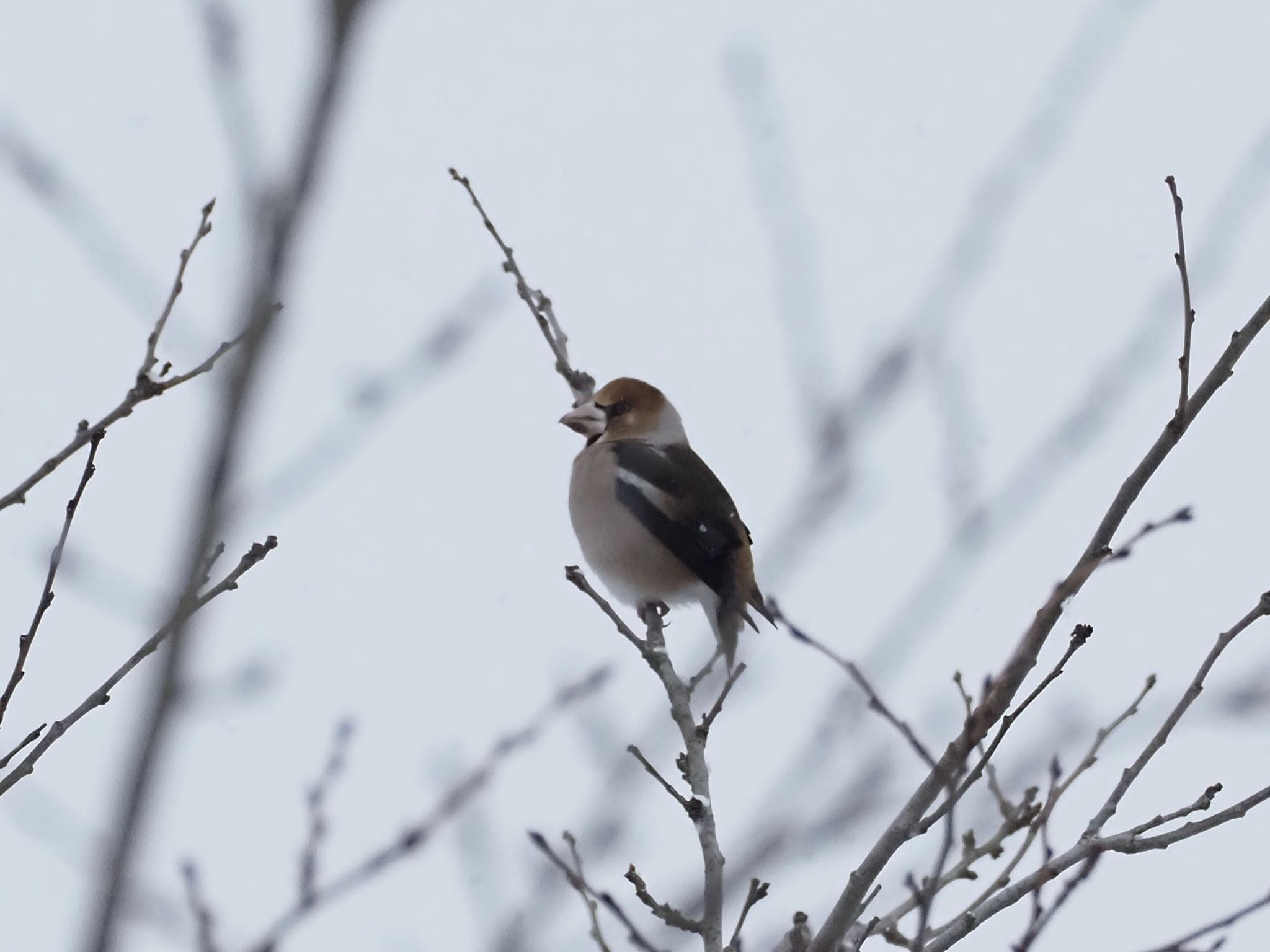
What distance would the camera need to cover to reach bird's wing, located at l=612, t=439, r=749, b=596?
7664 mm

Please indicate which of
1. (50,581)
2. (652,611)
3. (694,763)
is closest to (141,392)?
(50,581)

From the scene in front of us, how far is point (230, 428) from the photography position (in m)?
1.35

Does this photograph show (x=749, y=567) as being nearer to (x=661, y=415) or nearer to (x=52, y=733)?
(x=661, y=415)

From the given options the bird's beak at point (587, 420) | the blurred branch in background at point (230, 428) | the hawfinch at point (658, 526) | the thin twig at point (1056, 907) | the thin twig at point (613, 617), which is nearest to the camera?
the blurred branch in background at point (230, 428)

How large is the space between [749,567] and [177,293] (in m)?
5.39

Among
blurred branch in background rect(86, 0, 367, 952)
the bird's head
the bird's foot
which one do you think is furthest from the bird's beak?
blurred branch in background rect(86, 0, 367, 952)

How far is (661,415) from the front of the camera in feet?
29.0

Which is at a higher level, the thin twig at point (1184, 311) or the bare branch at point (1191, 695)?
the thin twig at point (1184, 311)

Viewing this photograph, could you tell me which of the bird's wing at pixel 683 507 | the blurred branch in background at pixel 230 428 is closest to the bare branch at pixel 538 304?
the bird's wing at pixel 683 507

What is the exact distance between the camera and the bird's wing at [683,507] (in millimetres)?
7664

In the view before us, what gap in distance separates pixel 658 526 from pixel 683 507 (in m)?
0.24

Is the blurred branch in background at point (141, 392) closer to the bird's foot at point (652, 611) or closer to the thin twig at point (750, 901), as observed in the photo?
the thin twig at point (750, 901)

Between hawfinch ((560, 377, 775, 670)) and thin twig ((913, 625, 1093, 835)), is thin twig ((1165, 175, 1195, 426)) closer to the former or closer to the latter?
→ thin twig ((913, 625, 1093, 835))

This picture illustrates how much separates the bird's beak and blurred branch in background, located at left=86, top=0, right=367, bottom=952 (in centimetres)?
690
